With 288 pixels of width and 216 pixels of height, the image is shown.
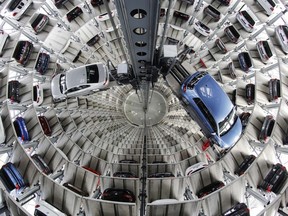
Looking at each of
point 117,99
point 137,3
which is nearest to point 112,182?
point 137,3

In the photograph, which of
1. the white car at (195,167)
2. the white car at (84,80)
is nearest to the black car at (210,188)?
the white car at (195,167)

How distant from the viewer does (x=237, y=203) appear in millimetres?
14148

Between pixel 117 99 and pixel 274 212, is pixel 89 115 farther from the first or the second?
pixel 274 212

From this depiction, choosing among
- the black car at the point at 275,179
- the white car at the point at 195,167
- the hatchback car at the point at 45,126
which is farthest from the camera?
the hatchback car at the point at 45,126

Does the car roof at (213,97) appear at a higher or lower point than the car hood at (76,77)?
lower

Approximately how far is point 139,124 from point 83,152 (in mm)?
9309

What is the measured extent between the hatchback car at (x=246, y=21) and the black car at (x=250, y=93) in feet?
13.6

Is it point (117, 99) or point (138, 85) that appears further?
point (117, 99)

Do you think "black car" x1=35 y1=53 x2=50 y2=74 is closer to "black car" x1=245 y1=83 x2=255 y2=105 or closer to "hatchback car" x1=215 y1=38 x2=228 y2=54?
"hatchback car" x1=215 y1=38 x2=228 y2=54

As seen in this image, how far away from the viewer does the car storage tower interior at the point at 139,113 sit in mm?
12883

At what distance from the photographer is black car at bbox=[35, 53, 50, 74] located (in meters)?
21.0

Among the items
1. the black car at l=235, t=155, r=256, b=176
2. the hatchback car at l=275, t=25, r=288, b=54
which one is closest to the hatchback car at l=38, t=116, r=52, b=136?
the black car at l=235, t=155, r=256, b=176

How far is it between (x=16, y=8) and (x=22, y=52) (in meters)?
3.04

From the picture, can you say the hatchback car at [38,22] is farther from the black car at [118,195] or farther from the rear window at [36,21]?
the black car at [118,195]
